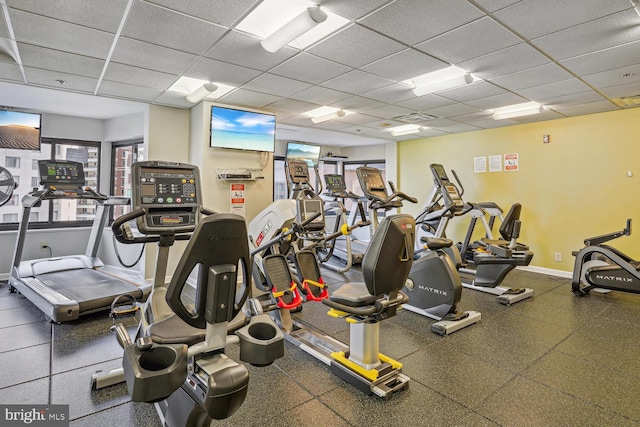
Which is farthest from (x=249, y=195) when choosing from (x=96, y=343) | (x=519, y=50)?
(x=519, y=50)

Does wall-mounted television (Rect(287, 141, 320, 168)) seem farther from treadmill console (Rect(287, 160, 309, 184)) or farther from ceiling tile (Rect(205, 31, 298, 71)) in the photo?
ceiling tile (Rect(205, 31, 298, 71))

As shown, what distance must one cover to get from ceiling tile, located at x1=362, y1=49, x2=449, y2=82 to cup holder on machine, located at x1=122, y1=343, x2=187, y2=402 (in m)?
3.05

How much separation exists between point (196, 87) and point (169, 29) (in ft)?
5.35

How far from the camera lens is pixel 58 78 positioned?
153 inches

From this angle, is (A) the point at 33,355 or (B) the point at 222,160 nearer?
(A) the point at 33,355

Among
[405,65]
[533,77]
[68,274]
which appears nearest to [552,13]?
[405,65]

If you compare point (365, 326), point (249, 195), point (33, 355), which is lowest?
point (33, 355)

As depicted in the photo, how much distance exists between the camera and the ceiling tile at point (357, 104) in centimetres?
473

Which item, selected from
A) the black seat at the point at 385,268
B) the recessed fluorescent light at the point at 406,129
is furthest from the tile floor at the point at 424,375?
the recessed fluorescent light at the point at 406,129

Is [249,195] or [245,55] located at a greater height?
[245,55]

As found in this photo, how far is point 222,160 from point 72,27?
2433 millimetres

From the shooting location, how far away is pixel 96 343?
304 centimetres

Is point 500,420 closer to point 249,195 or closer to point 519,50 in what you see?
point 519,50

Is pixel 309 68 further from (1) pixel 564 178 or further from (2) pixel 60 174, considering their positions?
(1) pixel 564 178
